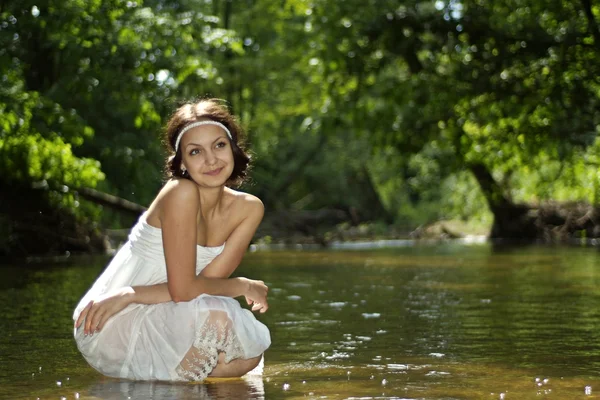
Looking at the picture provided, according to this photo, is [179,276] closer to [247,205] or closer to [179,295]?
[179,295]

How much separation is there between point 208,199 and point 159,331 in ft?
2.23

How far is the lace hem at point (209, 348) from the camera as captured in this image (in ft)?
14.7

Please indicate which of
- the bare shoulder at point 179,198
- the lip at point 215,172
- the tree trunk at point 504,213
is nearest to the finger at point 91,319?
the bare shoulder at point 179,198

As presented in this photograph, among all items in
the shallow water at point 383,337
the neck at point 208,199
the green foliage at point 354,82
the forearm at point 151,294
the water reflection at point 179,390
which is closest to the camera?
the water reflection at point 179,390

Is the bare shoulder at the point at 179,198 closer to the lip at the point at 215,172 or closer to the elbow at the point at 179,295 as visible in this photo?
the lip at the point at 215,172

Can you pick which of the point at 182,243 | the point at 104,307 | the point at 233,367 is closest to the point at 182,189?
the point at 182,243

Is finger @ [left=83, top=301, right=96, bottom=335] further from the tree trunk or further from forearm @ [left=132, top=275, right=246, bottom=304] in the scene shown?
the tree trunk

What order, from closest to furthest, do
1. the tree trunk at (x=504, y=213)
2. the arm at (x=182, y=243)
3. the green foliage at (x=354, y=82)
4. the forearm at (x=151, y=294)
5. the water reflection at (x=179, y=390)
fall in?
the water reflection at (x=179, y=390) < the arm at (x=182, y=243) < the forearm at (x=151, y=294) < the green foliage at (x=354, y=82) < the tree trunk at (x=504, y=213)

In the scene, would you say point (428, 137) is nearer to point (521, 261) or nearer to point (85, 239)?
point (521, 261)

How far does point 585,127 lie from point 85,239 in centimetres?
828

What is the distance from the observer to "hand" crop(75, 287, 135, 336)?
15.1 ft

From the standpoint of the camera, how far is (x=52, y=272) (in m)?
12.2

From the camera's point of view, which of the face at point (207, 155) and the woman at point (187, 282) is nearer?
the woman at point (187, 282)

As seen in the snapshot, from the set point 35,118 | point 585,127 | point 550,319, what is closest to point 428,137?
point 585,127
